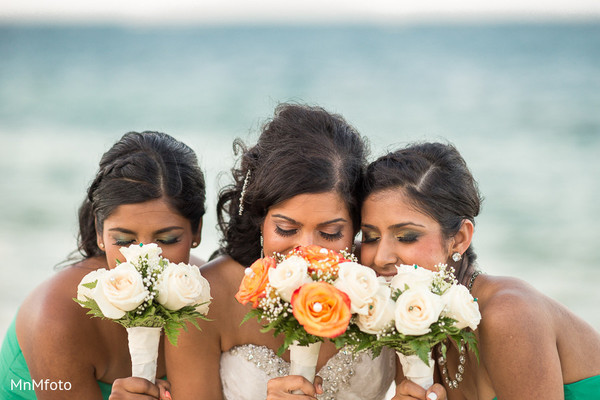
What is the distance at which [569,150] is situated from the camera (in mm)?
20766

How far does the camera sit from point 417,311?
11.1ft

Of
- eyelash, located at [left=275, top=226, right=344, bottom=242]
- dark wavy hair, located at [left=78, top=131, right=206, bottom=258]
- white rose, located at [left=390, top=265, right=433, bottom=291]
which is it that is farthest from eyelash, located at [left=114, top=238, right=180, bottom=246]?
white rose, located at [left=390, top=265, right=433, bottom=291]

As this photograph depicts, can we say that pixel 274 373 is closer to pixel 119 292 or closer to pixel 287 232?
pixel 287 232

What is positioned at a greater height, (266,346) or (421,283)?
(421,283)

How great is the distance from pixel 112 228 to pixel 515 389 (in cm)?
277

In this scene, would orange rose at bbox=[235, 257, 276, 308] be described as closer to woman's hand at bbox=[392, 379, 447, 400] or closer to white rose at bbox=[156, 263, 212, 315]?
white rose at bbox=[156, 263, 212, 315]

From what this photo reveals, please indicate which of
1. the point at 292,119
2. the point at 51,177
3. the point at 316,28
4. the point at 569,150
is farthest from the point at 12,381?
the point at 316,28

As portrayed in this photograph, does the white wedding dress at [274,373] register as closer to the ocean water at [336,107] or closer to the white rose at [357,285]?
the white rose at [357,285]

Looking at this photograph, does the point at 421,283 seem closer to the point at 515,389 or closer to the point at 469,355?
the point at 515,389

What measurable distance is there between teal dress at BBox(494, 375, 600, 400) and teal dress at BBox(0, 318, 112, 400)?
3262 millimetres

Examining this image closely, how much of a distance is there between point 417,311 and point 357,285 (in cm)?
31

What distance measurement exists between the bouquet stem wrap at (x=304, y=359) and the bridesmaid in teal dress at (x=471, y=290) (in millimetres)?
492

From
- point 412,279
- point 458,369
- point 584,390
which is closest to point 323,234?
point 412,279

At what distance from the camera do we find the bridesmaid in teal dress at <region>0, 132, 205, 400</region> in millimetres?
4926
